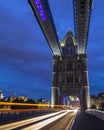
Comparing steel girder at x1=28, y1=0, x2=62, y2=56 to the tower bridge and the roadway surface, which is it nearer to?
the tower bridge

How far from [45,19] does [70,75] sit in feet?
149

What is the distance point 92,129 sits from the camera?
21.3 metres

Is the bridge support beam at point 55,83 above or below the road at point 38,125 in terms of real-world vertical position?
above

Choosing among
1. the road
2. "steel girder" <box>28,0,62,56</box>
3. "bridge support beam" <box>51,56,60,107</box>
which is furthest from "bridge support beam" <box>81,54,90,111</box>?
the road

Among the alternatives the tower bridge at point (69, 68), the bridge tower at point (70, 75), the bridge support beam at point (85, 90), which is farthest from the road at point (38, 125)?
the bridge tower at point (70, 75)

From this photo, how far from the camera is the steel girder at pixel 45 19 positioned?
70.9 meters

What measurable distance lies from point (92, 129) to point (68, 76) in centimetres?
10234

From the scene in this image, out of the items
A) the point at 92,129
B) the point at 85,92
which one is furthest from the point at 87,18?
the point at 92,129

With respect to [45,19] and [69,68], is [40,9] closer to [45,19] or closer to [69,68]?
[45,19]

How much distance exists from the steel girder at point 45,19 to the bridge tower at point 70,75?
1088cm

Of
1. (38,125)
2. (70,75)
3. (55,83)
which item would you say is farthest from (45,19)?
(38,125)

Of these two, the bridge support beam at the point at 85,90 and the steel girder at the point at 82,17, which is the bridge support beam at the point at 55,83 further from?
the steel girder at the point at 82,17

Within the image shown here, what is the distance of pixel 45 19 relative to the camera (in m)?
83.4

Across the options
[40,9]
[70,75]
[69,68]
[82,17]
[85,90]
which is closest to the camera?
[40,9]
